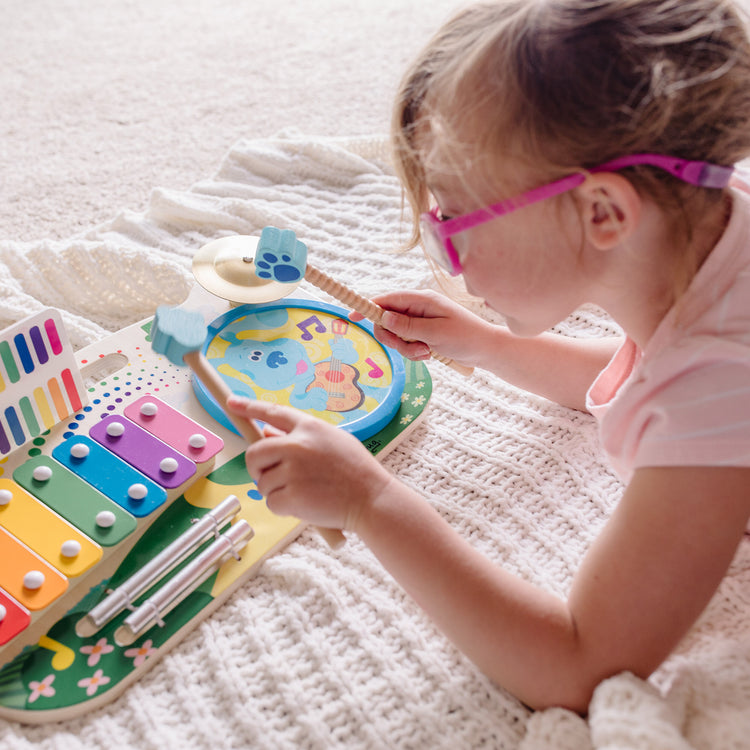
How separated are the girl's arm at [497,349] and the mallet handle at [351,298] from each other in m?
0.01

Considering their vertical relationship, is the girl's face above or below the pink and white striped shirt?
above

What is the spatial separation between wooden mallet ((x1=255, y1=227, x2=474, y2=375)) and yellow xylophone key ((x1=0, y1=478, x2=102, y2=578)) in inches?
10.8

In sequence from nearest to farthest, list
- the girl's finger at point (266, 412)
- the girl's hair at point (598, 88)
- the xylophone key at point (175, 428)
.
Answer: the girl's hair at point (598, 88), the girl's finger at point (266, 412), the xylophone key at point (175, 428)

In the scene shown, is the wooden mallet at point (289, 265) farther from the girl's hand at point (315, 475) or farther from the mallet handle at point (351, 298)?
the girl's hand at point (315, 475)

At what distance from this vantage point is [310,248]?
99 centimetres

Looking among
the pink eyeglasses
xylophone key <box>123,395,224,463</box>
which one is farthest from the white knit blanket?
the pink eyeglasses

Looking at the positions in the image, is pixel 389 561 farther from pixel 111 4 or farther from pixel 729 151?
pixel 111 4

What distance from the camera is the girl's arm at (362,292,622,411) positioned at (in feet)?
2.47

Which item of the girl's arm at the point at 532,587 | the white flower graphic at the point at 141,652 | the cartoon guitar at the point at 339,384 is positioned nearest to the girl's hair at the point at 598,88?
the girl's arm at the point at 532,587

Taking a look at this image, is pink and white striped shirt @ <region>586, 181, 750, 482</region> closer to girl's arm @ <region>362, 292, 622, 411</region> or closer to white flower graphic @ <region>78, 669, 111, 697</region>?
girl's arm @ <region>362, 292, 622, 411</region>

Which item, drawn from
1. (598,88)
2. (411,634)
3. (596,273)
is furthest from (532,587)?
(598,88)

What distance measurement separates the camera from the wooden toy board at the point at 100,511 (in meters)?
0.54

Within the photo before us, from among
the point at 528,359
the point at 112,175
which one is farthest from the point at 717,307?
the point at 112,175

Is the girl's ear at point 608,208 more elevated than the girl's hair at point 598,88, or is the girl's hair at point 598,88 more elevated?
the girl's hair at point 598,88
